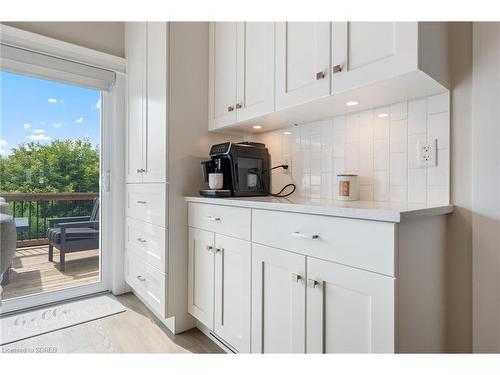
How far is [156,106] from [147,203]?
0.69m

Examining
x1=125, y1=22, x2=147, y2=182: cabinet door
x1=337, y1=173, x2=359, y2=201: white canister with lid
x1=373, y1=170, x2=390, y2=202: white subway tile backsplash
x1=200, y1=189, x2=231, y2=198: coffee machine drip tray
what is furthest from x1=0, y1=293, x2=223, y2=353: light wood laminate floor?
x1=373, y1=170, x2=390, y2=202: white subway tile backsplash

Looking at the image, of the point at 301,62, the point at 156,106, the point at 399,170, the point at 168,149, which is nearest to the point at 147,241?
the point at 168,149

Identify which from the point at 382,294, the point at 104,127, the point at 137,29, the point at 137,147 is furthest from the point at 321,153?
the point at 104,127

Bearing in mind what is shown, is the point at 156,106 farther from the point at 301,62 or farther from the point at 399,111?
the point at 399,111

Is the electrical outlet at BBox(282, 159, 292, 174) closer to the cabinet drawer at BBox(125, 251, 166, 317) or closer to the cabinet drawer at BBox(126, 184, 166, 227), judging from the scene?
the cabinet drawer at BBox(126, 184, 166, 227)

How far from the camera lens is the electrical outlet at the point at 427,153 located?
1.22 m

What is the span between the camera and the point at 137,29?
2.14 metres

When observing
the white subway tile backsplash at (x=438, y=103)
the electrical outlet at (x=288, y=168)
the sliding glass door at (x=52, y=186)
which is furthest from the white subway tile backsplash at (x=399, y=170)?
the sliding glass door at (x=52, y=186)

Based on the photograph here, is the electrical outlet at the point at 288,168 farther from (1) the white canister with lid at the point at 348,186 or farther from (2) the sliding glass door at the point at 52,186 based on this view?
(2) the sliding glass door at the point at 52,186

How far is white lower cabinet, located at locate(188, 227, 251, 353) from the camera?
Result: 4.61 feet

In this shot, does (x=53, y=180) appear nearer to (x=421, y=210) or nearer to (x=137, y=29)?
(x=137, y=29)

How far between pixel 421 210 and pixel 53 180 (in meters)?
2.55

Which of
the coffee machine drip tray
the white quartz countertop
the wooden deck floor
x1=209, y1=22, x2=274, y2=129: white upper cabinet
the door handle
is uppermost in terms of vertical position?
x1=209, y1=22, x2=274, y2=129: white upper cabinet

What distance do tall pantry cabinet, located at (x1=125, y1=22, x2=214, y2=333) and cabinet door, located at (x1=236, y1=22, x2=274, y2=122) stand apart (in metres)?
0.36
